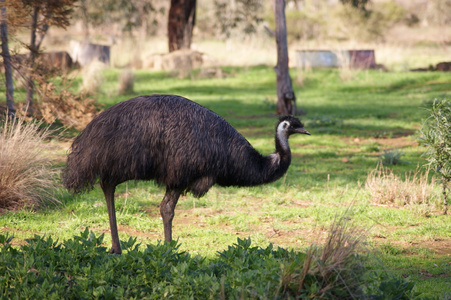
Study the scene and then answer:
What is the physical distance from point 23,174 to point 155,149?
2.74 meters

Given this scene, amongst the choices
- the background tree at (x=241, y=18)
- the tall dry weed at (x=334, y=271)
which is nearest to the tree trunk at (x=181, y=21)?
the background tree at (x=241, y=18)

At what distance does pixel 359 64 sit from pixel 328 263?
21932 millimetres

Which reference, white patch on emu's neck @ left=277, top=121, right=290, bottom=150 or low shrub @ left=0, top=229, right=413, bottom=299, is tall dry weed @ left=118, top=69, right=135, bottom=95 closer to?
white patch on emu's neck @ left=277, top=121, right=290, bottom=150

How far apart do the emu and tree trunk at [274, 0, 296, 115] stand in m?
10.9

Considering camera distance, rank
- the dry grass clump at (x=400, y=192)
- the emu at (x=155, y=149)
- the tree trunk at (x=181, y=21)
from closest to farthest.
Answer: the emu at (x=155, y=149)
the dry grass clump at (x=400, y=192)
the tree trunk at (x=181, y=21)

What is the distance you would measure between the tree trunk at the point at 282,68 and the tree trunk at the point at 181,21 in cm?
1005

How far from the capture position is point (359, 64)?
2530cm

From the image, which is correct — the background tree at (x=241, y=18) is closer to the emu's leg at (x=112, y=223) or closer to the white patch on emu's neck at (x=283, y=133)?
the white patch on emu's neck at (x=283, y=133)

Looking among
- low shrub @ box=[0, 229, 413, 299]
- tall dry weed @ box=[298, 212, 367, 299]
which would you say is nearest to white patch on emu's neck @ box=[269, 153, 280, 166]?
low shrub @ box=[0, 229, 413, 299]

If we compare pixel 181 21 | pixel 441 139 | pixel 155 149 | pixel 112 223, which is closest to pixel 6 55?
pixel 112 223

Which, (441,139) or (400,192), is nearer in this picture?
(441,139)

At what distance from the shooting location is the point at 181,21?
87.1 ft

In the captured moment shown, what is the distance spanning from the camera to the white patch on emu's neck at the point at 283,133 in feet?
21.7

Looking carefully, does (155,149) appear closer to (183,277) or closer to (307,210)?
(183,277)
